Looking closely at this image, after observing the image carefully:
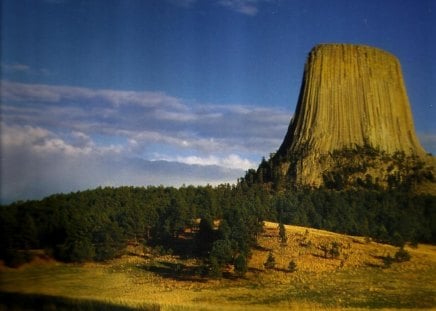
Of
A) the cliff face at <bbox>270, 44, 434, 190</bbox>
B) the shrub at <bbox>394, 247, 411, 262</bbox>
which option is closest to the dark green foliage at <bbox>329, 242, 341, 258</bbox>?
the shrub at <bbox>394, 247, 411, 262</bbox>

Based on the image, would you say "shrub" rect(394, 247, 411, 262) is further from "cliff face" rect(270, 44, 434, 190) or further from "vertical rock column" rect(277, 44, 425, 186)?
"vertical rock column" rect(277, 44, 425, 186)

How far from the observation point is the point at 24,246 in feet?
139

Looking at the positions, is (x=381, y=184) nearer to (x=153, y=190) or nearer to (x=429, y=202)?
(x=429, y=202)

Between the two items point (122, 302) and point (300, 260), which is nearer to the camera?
point (122, 302)

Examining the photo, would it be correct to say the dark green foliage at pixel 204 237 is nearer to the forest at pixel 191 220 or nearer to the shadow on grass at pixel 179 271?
the forest at pixel 191 220

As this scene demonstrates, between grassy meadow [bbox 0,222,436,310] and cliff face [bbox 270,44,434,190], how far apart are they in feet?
124

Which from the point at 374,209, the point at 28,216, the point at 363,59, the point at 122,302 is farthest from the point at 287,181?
the point at 122,302

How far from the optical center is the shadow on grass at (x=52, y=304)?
30.1 m

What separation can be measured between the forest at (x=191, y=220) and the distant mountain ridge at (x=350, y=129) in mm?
9375

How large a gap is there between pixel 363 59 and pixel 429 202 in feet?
118

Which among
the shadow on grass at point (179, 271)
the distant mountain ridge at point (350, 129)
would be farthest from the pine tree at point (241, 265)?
the distant mountain ridge at point (350, 129)

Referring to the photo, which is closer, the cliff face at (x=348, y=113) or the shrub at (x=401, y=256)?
the shrub at (x=401, y=256)

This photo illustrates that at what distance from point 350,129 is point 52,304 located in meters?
67.2

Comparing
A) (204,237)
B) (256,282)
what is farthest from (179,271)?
(204,237)
